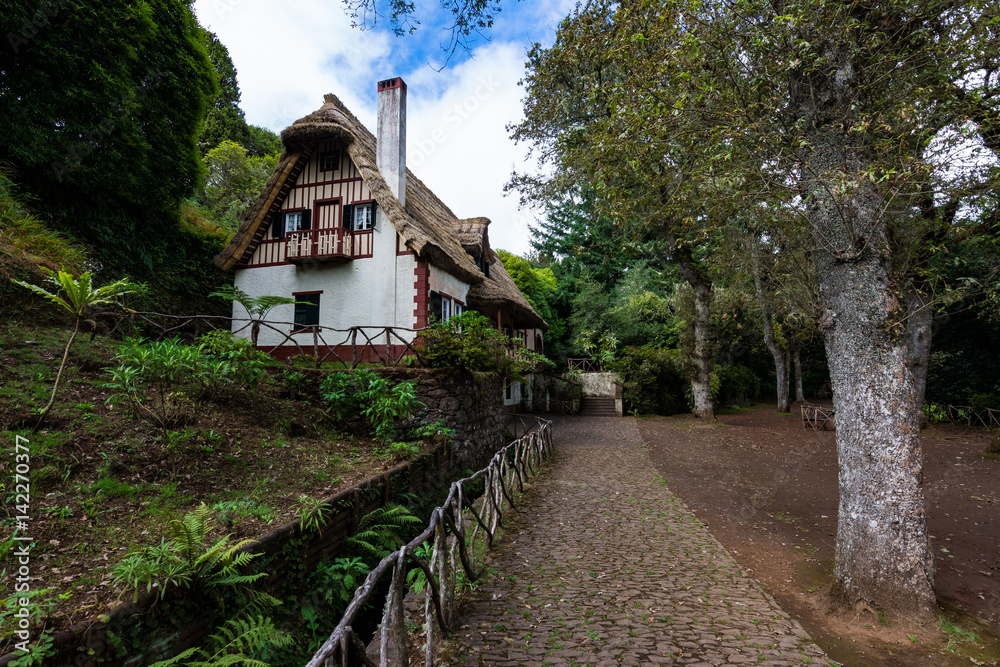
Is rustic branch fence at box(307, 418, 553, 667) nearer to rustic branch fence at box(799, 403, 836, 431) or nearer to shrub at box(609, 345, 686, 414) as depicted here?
rustic branch fence at box(799, 403, 836, 431)

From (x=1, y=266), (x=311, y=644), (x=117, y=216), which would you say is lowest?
(x=311, y=644)

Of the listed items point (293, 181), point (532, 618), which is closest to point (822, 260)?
point (532, 618)

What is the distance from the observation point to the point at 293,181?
14.0 meters

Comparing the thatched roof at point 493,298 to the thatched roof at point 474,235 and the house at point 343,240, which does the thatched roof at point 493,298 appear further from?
the house at point 343,240

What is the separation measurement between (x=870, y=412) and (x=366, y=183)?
41.1 feet

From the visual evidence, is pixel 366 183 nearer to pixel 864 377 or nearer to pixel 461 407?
pixel 461 407

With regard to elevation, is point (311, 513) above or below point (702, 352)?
below

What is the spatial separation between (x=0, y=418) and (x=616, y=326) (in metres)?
23.4

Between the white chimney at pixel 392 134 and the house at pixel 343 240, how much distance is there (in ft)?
0.10

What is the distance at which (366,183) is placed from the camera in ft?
43.0

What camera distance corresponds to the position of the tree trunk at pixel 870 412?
4074 millimetres

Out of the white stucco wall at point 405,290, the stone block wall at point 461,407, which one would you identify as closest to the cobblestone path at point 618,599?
the stone block wall at point 461,407

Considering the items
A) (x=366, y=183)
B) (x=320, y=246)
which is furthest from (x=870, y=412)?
(x=320, y=246)

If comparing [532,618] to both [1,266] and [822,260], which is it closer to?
[822,260]
